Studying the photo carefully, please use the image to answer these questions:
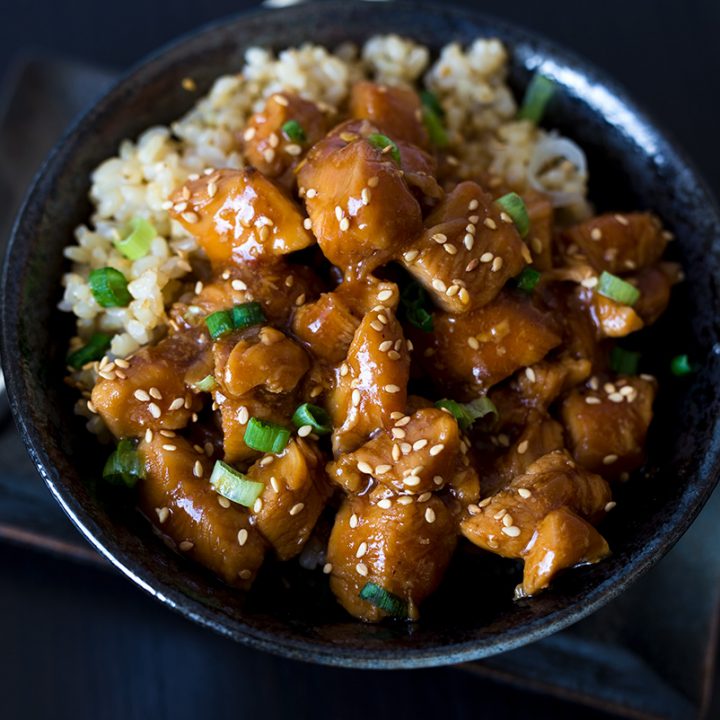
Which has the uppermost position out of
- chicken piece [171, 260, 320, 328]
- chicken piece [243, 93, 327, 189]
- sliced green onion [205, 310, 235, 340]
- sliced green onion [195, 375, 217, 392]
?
chicken piece [243, 93, 327, 189]

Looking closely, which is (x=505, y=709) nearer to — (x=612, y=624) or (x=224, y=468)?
(x=612, y=624)

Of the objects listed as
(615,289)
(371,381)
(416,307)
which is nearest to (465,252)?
(416,307)

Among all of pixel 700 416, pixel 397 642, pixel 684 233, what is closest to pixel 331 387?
pixel 397 642

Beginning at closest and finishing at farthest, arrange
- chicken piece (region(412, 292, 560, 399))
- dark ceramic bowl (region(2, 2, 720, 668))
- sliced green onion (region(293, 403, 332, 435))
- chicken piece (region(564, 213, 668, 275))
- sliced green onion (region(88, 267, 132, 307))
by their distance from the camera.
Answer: dark ceramic bowl (region(2, 2, 720, 668)), sliced green onion (region(293, 403, 332, 435)), chicken piece (region(412, 292, 560, 399)), sliced green onion (region(88, 267, 132, 307)), chicken piece (region(564, 213, 668, 275))

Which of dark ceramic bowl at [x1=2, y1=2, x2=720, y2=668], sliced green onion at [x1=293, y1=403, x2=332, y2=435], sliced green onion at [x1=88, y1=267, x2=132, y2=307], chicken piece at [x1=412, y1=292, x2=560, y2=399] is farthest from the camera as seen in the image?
sliced green onion at [x1=88, y1=267, x2=132, y2=307]

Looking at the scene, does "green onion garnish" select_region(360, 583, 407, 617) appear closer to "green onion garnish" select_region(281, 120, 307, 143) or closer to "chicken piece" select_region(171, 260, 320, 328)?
"chicken piece" select_region(171, 260, 320, 328)

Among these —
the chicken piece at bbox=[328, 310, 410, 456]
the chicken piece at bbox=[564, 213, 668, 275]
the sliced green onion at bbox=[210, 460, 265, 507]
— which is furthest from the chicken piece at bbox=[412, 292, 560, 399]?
the sliced green onion at bbox=[210, 460, 265, 507]

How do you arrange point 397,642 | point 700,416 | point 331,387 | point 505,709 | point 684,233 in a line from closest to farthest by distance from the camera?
point 397,642 < point 331,387 < point 700,416 < point 684,233 < point 505,709
